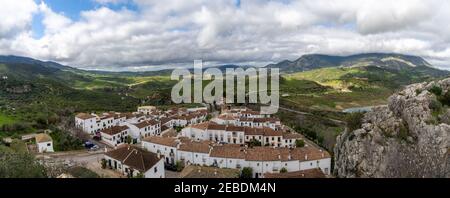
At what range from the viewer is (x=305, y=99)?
146250mm

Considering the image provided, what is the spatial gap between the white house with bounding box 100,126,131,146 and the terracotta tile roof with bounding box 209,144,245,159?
20293 mm

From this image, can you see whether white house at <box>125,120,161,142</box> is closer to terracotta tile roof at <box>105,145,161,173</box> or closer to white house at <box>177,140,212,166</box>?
white house at <box>177,140,212,166</box>

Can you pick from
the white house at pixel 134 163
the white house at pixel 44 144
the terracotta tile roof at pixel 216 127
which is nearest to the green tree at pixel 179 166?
the white house at pixel 134 163

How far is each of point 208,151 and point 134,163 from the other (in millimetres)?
10447

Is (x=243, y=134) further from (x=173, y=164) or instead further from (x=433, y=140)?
(x=433, y=140)

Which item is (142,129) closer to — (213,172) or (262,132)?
(262,132)

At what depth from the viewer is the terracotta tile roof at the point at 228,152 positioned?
42812mm

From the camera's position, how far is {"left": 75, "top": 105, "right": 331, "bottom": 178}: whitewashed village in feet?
126

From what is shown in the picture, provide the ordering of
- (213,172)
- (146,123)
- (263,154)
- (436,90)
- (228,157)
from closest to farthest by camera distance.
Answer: (436,90) → (213,172) → (263,154) → (228,157) → (146,123)

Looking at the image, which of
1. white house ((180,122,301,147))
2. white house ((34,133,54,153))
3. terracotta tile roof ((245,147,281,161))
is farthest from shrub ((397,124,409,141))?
white house ((34,133,54,153))

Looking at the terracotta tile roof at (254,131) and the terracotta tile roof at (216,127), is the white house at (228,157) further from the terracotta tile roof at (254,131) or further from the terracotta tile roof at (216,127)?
the terracotta tile roof at (216,127)

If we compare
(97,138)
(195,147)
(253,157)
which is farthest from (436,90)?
(97,138)

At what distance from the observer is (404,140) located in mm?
25672
